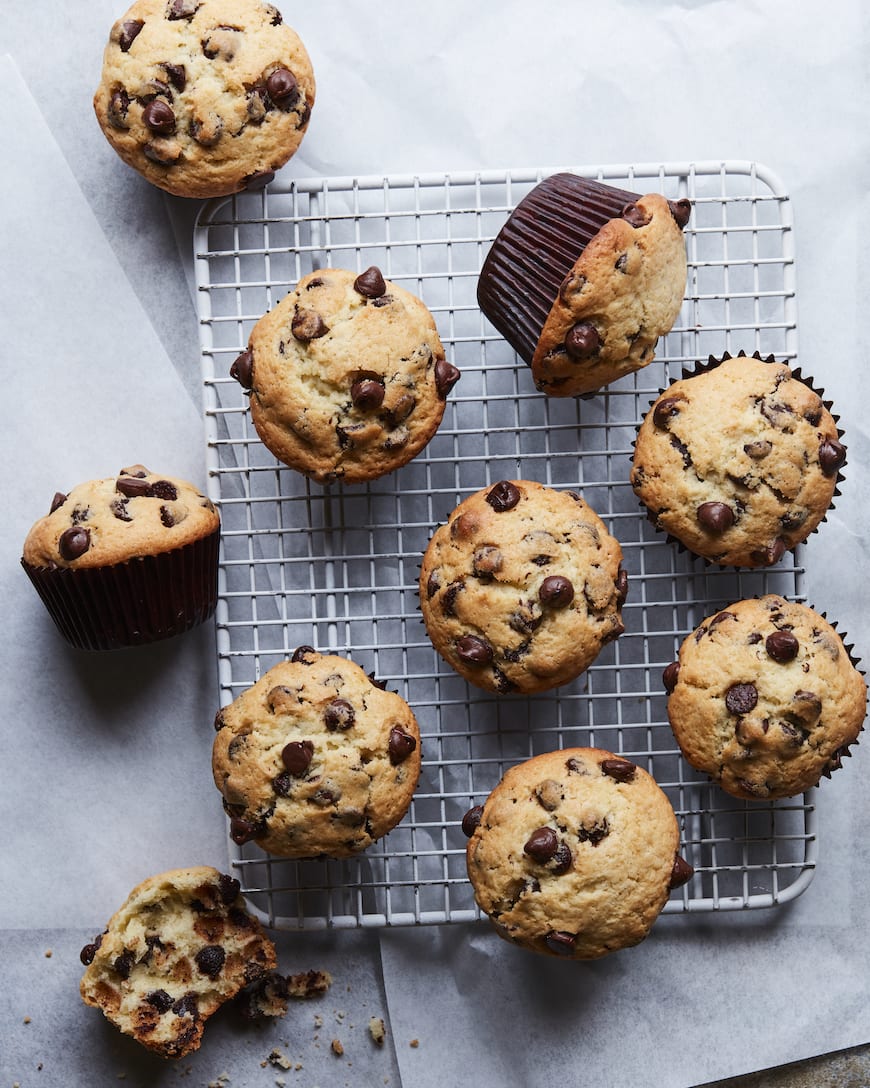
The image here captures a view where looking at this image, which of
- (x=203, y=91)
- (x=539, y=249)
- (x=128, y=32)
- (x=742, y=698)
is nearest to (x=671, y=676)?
(x=742, y=698)

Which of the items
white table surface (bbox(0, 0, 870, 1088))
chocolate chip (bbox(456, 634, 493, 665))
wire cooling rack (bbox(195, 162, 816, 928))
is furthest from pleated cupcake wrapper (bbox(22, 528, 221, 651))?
chocolate chip (bbox(456, 634, 493, 665))

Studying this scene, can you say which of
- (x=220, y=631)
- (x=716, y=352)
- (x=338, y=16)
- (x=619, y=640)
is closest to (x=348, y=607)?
(x=220, y=631)

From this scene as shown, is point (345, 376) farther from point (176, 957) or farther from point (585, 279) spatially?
point (176, 957)

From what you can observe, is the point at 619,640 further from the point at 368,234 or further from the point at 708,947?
the point at 368,234

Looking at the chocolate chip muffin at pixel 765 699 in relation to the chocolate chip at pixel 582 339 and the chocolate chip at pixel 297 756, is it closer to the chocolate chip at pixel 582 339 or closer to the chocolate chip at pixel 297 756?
the chocolate chip at pixel 582 339

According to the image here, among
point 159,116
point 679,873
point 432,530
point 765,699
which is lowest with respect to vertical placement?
point 679,873

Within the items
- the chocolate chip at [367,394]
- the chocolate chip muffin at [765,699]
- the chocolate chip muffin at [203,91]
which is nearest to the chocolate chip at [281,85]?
the chocolate chip muffin at [203,91]
